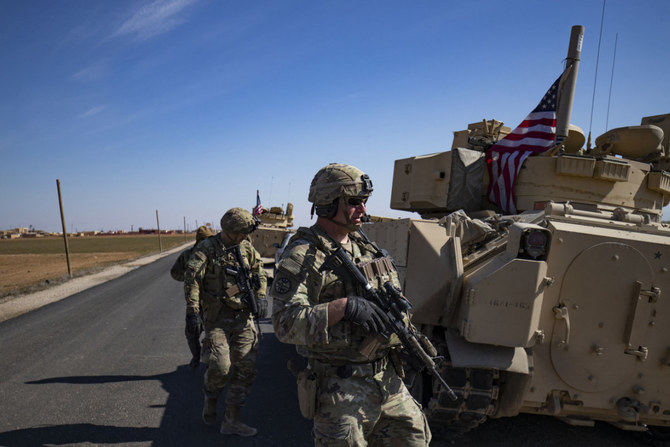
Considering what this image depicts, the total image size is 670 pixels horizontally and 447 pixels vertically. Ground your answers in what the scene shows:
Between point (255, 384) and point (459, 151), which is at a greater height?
point (459, 151)

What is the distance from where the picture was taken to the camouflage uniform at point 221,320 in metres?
4.11

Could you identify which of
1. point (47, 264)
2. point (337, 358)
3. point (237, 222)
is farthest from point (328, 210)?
point (47, 264)

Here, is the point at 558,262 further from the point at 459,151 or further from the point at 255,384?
the point at 255,384

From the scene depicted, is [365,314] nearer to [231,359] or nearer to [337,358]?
[337,358]

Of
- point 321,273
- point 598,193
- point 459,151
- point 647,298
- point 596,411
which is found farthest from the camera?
point 459,151

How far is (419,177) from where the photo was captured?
6234mm

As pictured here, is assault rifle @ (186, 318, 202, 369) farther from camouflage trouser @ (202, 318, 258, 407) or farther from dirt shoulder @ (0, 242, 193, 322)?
dirt shoulder @ (0, 242, 193, 322)

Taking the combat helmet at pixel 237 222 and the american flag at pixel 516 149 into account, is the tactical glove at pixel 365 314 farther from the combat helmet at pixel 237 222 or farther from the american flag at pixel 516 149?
the american flag at pixel 516 149

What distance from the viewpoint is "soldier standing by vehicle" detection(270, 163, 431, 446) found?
6.96ft

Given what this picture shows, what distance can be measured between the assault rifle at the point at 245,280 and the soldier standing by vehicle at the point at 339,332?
2.00m

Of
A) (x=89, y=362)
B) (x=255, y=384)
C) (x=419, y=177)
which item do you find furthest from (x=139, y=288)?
(x=419, y=177)

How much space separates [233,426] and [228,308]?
107 cm

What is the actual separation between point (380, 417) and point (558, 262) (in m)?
1.84

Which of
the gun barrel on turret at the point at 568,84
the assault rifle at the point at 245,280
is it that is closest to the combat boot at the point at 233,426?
the assault rifle at the point at 245,280
